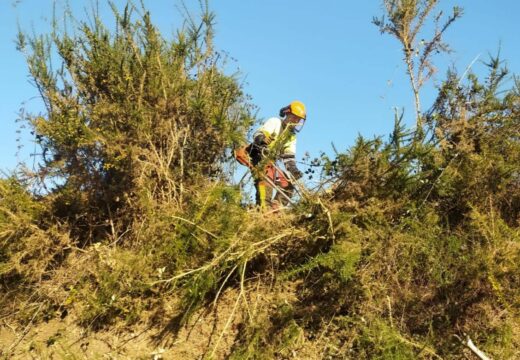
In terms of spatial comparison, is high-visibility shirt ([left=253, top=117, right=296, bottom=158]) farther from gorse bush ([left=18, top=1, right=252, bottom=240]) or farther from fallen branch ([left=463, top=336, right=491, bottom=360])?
fallen branch ([left=463, top=336, right=491, bottom=360])

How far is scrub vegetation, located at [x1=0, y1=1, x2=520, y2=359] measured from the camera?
3.66 m

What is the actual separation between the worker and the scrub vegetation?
0.82 feet

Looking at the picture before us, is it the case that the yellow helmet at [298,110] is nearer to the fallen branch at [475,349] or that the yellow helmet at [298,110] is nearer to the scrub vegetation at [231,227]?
the scrub vegetation at [231,227]

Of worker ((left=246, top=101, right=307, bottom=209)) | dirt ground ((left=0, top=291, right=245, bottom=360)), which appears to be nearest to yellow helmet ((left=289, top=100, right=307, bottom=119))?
worker ((left=246, top=101, right=307, bottom=209))

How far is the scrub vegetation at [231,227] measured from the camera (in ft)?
12.0

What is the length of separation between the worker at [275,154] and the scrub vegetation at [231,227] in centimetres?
25

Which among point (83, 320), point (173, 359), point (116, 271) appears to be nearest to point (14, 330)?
point (83, 320)

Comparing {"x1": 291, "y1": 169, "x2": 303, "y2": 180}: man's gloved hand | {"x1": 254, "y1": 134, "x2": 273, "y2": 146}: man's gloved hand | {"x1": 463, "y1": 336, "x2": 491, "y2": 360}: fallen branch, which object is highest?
{"x1": 254, "y1": 134, "x2": 273, "y2": 146}: man's gloved hand

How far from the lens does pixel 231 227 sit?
13.9 ft

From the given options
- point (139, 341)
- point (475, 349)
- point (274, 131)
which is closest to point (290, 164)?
point (274, 131)

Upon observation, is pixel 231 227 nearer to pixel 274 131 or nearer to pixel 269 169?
pixel 269 169

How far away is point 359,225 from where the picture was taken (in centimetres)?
414

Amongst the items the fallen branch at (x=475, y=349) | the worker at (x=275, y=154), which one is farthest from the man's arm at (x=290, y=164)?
the fallen branch at (x=475, y=349)

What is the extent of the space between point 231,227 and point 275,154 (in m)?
0.78
